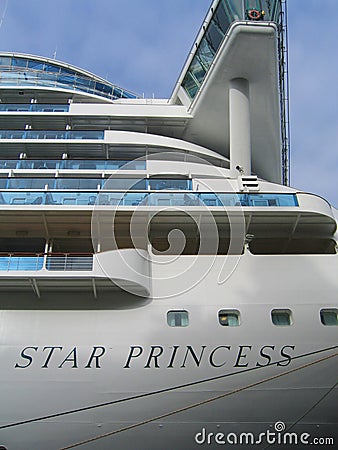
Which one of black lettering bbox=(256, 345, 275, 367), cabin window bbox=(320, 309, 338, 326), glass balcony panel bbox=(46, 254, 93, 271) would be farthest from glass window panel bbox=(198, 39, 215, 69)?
black lettering bbox=(256, 345, 275, 367)

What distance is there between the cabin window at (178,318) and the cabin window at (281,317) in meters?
1.76

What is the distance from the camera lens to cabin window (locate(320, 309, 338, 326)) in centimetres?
1064

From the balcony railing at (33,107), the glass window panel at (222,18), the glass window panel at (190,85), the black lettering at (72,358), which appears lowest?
the black lettering at (72,358)

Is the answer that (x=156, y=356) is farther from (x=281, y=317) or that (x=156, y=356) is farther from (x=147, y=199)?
(x=147, y=199)

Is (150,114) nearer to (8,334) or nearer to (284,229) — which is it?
(284,229)

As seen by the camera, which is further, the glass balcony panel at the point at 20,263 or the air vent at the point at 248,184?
the air vent at the point at 248,184

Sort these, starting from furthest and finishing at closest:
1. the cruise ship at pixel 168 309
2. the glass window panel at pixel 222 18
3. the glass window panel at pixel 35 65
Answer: the glass window panel at pixel 35 65 < the glass window panel at pixel 222 18 < the cruise ship at pixel 168 309

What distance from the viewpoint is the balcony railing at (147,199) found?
1216 cm

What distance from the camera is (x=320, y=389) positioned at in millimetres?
10242

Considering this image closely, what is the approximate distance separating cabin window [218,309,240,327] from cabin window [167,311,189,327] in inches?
27.0

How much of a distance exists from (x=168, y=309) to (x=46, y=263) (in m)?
2.72

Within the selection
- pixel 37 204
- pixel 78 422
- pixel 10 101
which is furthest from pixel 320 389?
pixel 10 101

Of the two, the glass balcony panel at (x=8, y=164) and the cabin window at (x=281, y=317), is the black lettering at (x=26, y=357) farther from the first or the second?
the glass balcony panel at (x=8, y=164)

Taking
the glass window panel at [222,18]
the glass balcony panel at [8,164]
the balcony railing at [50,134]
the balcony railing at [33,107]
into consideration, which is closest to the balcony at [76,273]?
the glass balcony panel at [8,164]
